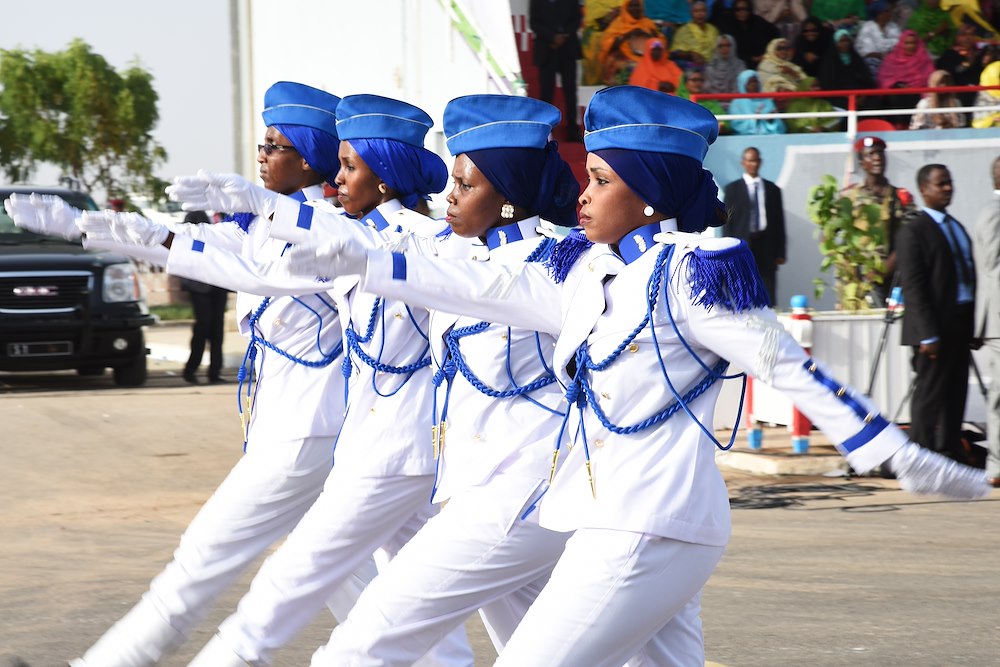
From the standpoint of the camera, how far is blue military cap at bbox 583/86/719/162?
369 cm

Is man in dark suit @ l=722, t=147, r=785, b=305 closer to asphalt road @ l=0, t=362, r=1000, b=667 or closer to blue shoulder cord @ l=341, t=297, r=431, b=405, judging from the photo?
asphalt road @ l=0, t=362, r=1000, b=667

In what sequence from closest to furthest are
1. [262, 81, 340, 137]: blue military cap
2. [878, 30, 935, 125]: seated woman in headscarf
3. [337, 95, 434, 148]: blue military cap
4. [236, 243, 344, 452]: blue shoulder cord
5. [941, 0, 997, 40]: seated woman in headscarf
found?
[337, 95, 434, 148]: blue military cap, [236, 243, 344, 452]: blue shoulder cord, [262, 81, 340, 137]: blue military cap, [878, 30, 935, 125]: seated woman in headscarf, [941, 0, 997, 40]: seated woman in headscarf

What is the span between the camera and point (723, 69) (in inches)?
650

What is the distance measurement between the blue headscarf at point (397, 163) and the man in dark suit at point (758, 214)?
9331 mm

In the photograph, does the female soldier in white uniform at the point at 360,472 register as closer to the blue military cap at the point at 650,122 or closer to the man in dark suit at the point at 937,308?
the blue military cap at the point at 650,122

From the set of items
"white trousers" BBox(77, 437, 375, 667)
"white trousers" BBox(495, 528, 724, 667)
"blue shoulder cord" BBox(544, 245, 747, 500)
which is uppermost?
"blue shoulder cord" BBox(544, 245, 747, 500)

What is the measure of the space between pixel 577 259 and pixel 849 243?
25.8ft

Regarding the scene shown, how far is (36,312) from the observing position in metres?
14.7

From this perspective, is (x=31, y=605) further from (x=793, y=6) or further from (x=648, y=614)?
(x=793, y=6)

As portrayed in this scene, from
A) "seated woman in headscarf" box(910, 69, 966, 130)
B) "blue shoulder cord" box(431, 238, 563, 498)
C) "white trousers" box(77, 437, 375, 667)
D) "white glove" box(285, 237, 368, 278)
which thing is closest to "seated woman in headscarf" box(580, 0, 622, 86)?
"seated woman in headscarf" box(910, 69, 966, 130)

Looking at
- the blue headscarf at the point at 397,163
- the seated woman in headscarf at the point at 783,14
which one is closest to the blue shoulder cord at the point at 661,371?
the blue headscarf at the point at 397,163

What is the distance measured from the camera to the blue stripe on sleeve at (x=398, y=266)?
3602mm

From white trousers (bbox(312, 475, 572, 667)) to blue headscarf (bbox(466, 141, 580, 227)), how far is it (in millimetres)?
833

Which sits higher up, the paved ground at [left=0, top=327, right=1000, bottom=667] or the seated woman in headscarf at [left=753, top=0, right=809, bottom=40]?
the seated woman in headscarf at [left=753, top=0, right=809, bottom=40]
